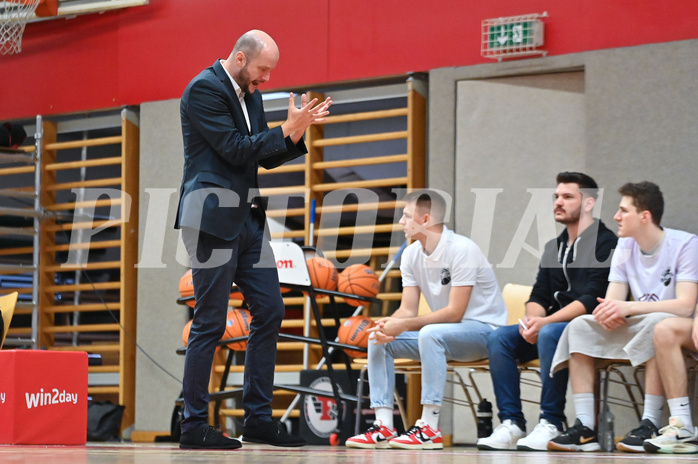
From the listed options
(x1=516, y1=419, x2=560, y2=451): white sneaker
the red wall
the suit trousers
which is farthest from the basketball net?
(x1=516, y1=419, x2=560, y2=451): white sneaker

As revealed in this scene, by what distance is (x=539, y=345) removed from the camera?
4559 millimetres

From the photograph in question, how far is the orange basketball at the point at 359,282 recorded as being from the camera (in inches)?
229

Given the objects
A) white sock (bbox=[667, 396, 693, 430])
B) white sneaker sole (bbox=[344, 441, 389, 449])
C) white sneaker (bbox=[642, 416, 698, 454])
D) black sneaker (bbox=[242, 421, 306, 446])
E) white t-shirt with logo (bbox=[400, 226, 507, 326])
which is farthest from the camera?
white t-shirt with logo (bbox=[400, 226, 507, 326])

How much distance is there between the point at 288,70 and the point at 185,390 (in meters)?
3.64

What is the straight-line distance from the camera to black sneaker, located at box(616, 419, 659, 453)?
403cm

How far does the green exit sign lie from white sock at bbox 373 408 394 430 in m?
2.45

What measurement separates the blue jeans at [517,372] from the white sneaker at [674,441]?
0.56 meters

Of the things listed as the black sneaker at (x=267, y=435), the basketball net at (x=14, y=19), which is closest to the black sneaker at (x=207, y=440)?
the black sneaker at (x=267, y=435)

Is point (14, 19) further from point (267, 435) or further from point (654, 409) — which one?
point (654, 409)

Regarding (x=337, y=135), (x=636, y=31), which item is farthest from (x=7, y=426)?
(x=636, y=31)

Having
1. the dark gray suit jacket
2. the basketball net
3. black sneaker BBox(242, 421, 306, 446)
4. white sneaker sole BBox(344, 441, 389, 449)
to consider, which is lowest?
white sneaker sole BBox(344, 441, 389, 449)

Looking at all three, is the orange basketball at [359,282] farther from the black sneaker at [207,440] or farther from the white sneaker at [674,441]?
the black sneaker at [207,440]

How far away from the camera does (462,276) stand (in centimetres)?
488

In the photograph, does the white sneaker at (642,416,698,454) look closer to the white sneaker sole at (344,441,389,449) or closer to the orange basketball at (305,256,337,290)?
the white sneaker sole at (344,441,389,449)
